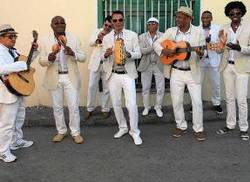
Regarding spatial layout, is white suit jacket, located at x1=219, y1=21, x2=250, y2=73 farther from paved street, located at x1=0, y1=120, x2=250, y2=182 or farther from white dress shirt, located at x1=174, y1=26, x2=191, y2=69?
paved street, located at x1=0, y1=120, x2=250, y2=182

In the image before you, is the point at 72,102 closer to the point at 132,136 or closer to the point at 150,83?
the point at 132,136

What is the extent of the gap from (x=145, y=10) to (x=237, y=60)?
2.45 m

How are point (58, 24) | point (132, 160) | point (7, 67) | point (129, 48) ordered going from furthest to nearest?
point (129, 48)
point (58, 24)
point (132, 160)
point (7, 67)

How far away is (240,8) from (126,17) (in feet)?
8.40

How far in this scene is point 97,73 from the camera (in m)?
8.46

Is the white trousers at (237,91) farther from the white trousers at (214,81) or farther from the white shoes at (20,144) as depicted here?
the white shoes at (20,144)

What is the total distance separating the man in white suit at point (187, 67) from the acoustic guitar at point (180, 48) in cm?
6

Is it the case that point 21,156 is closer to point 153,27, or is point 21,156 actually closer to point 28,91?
point 28,91

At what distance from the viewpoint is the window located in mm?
9078

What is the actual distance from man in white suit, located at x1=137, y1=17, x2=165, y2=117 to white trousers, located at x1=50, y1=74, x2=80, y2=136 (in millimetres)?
1576

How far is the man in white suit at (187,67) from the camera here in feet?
23.9

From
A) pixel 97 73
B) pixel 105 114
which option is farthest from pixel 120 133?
pixel 97 73

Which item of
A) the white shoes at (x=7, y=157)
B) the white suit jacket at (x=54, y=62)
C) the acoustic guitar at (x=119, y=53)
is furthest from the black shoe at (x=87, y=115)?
the white shoes at (x=7, y=157)

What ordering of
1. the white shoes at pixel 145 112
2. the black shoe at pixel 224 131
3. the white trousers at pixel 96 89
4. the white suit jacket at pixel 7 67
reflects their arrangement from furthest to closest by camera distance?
the white shoes at pixel 145 112 → the white trousers at pixel 96 89 → the black shoe at pixel 224 131 → the white suit jacket at pixel 7 67
